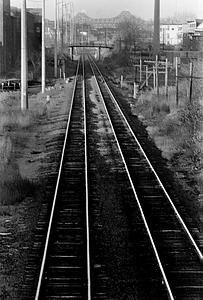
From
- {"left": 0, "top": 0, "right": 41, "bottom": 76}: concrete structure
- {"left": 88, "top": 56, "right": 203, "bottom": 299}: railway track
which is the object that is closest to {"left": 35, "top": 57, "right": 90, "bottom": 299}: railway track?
{"left": 88, "top": 56, "right": 203, "bottom": 299}: railway track

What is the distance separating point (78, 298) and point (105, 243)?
6.69 ft

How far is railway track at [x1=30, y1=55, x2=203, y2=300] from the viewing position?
7.42 metres

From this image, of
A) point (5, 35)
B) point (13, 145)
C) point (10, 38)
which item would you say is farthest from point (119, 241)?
point (10, 38)

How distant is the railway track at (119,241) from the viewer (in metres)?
7.42

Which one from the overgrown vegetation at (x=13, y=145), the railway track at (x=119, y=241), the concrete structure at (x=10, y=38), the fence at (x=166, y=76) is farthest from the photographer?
the concrete structure at (x=10, y=38)

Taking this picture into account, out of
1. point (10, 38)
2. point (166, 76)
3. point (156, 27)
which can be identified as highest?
point (156, 27)

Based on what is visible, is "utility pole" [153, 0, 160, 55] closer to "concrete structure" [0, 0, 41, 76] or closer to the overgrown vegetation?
"concrete structure" [0, 0, 41, 76]

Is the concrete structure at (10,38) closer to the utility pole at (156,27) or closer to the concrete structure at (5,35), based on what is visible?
the concrete structure at (5,35)

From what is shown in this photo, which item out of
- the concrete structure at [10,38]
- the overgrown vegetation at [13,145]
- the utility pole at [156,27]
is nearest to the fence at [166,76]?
the overgrown vegetation at [13,145]

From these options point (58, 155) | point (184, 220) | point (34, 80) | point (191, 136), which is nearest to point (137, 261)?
point (184, 220)

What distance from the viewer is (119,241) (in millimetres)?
9195

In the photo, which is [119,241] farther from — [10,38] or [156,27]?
[156,27]

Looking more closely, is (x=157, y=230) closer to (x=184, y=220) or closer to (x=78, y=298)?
(x=184, y=220)

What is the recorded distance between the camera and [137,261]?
27.3 feet
